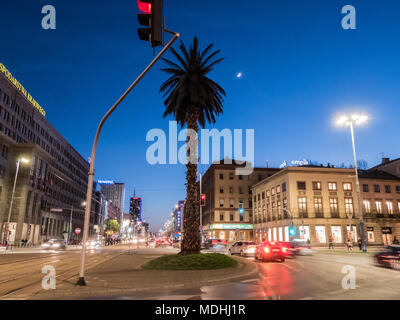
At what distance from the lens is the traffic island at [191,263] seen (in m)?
17.5

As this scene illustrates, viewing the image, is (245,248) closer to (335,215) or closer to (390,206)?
(335,215)

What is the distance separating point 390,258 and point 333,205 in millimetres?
42800

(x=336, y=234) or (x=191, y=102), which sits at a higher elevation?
(x=191, y=102)

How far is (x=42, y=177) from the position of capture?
70188 mm

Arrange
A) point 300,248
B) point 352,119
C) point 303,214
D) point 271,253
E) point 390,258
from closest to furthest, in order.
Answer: point 390,258 → point 271,253 → point 300,248 → point 352,119 → point 303,214

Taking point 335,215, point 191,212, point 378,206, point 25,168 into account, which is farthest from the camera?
point 25,168

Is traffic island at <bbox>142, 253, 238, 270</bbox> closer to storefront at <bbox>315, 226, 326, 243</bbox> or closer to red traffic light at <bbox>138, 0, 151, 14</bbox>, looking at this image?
red traffic light at <bbox>138, 0, 151, 14</bbox>

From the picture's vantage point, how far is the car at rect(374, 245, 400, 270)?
18.2 m

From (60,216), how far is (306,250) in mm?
77764

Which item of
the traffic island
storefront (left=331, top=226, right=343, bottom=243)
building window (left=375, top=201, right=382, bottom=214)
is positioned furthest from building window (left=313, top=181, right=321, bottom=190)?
the traffic island

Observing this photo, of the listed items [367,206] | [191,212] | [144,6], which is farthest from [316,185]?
[144,6]

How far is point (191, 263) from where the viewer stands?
58.0ft
